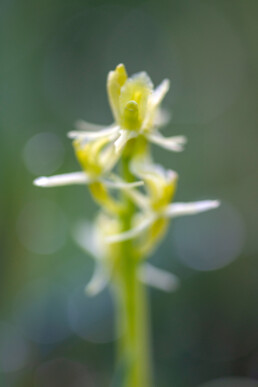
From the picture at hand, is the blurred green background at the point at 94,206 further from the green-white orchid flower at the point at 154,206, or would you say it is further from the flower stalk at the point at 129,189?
the green-white orchid flower at the point at 154,206

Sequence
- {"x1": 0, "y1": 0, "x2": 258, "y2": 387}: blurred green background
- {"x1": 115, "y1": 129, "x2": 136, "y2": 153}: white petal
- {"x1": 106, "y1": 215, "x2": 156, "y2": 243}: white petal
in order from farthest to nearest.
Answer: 1. {"x1": 0, "y1": 0, "x2": 258, "y2": 387}: blurred green background
2. {"x1": 106, "y1": 215, "x2": 156, "y2": 243}: white petal
3. {"x1": 115, "y1": 129, "x2": 136, "y2": 153}: white petal

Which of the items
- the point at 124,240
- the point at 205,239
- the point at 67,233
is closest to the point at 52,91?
the point at 67,233

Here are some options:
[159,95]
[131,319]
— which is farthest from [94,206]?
[159,95]

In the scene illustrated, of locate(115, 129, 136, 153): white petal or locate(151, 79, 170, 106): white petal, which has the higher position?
locate(151, 79, 170, 106): white petal

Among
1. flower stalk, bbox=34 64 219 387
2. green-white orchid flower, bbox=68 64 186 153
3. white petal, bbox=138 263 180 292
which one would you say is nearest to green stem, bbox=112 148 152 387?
flower stalk, bbox=34 64 219 387

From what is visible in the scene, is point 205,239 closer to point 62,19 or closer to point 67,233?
point 67,233

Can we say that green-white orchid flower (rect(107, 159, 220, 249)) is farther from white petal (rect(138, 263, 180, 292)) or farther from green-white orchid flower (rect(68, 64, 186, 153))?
white petal (rect(138, 263, 180, 292))
